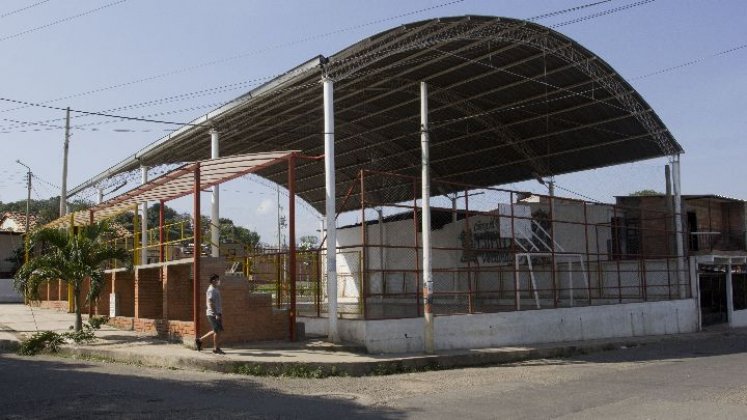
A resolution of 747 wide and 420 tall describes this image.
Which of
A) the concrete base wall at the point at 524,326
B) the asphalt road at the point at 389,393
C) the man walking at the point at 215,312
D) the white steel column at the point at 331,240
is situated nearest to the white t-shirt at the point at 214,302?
the man walking at the point at 215,312

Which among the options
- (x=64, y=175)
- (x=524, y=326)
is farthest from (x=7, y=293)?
(x=524, y=326)

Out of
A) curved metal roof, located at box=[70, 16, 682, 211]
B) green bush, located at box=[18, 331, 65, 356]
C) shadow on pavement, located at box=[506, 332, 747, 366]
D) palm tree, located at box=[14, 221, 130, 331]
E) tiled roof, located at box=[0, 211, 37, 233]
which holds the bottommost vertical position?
shadow on pavement, located at box=[506, 332, 747, 366]

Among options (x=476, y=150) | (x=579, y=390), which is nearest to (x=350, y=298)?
(x=476, y=150)

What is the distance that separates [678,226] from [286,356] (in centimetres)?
1748

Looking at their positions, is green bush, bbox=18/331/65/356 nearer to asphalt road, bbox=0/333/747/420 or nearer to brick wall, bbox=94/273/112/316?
asphalt road, bbox=0/333/747/420

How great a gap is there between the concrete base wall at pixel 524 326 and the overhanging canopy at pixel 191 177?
4.19 m

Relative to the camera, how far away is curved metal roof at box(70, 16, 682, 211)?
18078mm

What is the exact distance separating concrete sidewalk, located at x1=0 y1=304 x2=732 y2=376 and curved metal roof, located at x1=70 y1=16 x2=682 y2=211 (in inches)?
265

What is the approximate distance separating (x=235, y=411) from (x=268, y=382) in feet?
9.97

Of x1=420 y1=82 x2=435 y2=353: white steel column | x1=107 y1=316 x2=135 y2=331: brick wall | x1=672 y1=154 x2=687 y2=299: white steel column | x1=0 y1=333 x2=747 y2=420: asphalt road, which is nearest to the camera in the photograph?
x1=0 y1=333 x2=747 y2=420: asphalt road

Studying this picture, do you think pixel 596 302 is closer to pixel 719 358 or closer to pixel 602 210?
pixel 602 210

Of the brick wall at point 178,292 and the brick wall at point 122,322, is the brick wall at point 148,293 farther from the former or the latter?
the brick wall at point 178,292

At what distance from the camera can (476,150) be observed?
1123 inches

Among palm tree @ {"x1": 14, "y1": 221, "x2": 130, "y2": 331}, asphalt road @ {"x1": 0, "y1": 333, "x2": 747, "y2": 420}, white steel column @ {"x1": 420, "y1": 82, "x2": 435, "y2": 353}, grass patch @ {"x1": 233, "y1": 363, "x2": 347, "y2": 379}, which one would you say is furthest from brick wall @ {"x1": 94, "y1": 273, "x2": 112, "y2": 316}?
white steel column @ {"x1": 420, "y1": 82, "x2": 435, "y2": 353}
